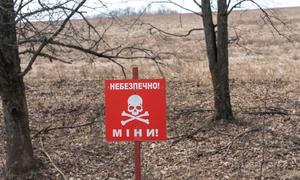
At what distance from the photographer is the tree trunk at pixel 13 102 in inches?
246

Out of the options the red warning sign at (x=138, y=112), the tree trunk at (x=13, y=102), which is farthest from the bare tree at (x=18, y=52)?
the red warning sign at (x=138, y=112)

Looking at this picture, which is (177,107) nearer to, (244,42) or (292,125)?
(292,125)

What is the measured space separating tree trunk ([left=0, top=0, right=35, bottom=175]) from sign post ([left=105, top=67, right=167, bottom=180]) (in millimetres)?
1676

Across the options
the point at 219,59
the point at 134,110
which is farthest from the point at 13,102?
the point at 219,59

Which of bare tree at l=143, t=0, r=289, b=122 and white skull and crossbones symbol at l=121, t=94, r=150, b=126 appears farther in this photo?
bare tree at l=143, t=0, r=289, b=122

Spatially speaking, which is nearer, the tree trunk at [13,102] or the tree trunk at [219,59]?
the tree trunk at [13,102]

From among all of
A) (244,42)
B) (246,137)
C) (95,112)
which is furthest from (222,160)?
(244,42)

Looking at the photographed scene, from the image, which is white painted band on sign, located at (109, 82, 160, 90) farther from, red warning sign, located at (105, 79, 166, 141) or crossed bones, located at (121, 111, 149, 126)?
crossed bones, located at (121, 111, 149, 126)

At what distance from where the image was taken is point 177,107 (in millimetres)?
9727

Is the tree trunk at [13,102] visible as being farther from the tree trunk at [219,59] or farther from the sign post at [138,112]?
the tree trunk at [219,59]

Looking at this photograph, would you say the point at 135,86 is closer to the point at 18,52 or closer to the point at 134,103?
the point at 134,103

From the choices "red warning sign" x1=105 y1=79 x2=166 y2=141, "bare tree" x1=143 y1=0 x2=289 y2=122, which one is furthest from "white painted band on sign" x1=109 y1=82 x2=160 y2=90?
"bare tree" x1=143 y1=0 x2=289 y2=122

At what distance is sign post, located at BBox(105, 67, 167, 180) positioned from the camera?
4996 mm

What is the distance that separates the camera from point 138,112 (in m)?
5.04
